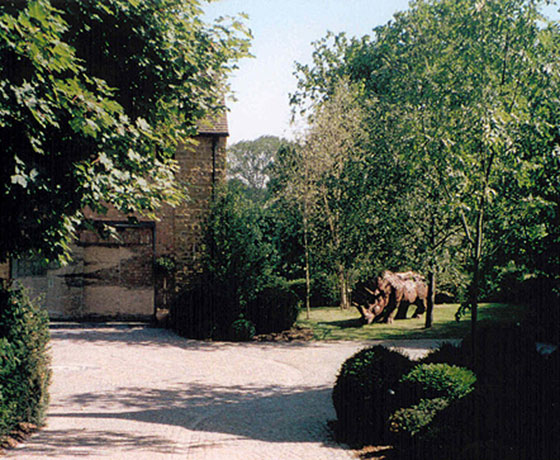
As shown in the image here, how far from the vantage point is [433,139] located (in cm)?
954

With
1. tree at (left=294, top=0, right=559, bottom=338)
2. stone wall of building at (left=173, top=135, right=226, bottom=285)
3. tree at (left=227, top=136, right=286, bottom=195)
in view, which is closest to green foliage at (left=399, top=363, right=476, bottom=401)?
tree at (left=294, top=0, right=559, bottom=338)

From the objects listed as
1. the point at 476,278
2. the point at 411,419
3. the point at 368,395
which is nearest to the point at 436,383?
the point at 411,419

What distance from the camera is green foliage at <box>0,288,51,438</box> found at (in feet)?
25.3

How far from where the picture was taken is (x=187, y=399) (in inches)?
424

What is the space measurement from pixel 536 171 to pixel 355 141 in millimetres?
14017

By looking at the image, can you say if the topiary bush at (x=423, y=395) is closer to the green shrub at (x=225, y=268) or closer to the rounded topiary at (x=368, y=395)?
the rounded topiary at (x=368, y=395)

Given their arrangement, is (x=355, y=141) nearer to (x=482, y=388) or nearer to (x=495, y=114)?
(x=495, y=114)

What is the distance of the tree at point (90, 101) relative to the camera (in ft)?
21.9

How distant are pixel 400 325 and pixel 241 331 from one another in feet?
20.4

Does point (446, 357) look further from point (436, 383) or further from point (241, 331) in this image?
point (241, 331)

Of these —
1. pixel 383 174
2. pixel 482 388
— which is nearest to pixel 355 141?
pixel 383 174

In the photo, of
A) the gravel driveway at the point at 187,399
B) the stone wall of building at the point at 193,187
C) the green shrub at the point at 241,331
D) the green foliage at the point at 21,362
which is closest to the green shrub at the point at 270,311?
the green shrub at the point at 241,331

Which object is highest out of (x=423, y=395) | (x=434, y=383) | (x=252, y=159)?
(x=252, y=159)

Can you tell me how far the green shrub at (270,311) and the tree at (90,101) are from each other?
934 centimetres
